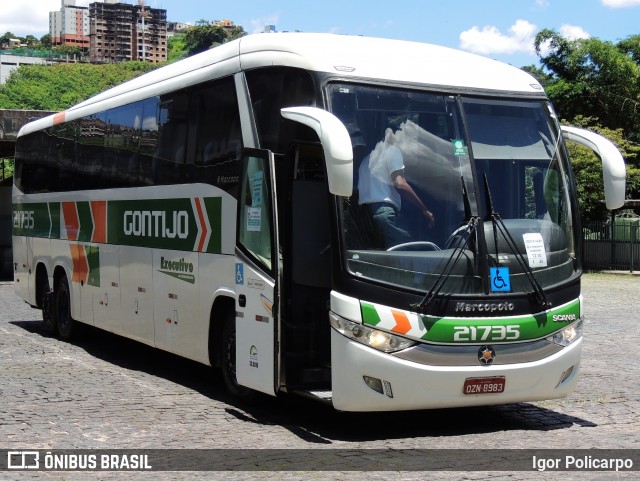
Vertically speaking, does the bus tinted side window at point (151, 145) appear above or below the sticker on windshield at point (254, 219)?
above

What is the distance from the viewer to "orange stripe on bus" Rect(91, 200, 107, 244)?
1417 cm

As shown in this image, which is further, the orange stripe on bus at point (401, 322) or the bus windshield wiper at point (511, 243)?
the bus windshield wiper at point (511, 243)

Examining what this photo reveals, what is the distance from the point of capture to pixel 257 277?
9359 mm

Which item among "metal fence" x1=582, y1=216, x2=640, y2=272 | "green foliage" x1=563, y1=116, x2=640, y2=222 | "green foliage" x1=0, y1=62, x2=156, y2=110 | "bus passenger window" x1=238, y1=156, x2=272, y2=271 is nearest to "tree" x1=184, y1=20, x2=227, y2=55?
"green foliage" x1=0, y1=62, x2=156, y2=110

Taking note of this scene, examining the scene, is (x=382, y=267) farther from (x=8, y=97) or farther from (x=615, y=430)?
(x=8, y=97)

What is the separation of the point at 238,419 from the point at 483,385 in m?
2.41

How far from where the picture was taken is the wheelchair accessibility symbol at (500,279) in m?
8.47

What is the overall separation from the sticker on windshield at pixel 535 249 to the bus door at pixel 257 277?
7.01 feet

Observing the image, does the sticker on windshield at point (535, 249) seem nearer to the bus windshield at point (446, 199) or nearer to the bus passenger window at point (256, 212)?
the bus windshield at point (446, 199)

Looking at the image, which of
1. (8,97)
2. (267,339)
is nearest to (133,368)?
(267,339)

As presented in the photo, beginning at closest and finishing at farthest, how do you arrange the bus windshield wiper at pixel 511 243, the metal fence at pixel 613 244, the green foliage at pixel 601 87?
1. the bus windshield wiper at pixel 511 243
2. the metal fence at pixel 613 244
3. the green foliage at pixel 601 87

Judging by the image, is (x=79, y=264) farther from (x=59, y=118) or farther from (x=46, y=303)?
(x=59, y=118)

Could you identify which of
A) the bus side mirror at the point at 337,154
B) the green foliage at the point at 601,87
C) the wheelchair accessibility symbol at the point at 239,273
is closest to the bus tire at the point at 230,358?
the wheelchair accessibility symbol at the point at 239,273

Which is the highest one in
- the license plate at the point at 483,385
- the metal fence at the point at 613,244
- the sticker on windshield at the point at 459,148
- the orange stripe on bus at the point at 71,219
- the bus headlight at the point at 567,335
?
the sticker on windshield at the point at 459,148
